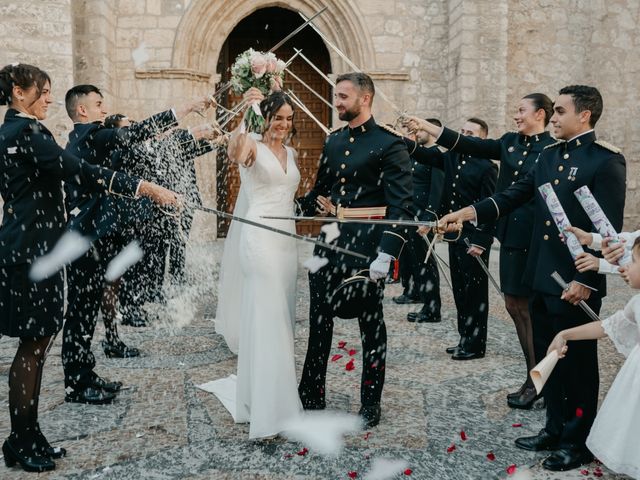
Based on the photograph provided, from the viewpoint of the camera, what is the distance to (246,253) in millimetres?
3551

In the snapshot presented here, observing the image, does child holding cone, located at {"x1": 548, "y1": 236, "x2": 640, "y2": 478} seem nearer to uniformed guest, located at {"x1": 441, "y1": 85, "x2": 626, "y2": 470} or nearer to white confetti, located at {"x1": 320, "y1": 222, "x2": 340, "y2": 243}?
uniformed guest, located at {"x1": 441, "y1": 85, "x2": 626, "y2": 470}

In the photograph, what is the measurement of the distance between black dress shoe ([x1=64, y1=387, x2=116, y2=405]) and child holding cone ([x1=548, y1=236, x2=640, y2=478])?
2710 millimetres

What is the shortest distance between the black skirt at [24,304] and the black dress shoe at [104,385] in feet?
3.49

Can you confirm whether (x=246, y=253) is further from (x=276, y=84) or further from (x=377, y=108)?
(x=377, y=108)

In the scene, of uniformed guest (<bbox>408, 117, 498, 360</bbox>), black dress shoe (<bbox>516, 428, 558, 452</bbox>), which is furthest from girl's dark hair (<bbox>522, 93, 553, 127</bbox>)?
black dress shoe (<bbox>516, 428, 558, 452</bbox>)

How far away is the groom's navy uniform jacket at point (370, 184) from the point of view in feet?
11.2

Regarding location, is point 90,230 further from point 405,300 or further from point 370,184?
point 405,300

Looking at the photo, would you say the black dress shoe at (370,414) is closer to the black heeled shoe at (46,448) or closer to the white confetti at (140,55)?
the black heeled shoe at (46,448)

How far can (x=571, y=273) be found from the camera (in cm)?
311

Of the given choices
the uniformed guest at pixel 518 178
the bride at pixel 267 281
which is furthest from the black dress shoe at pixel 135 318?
the uniformed guest at pixel 518 178

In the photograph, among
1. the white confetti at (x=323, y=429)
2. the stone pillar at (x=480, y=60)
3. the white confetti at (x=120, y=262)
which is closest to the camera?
the white confetti at (x=323, y=429)

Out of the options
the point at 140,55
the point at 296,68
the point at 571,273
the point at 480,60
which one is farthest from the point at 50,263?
the point at 296,68

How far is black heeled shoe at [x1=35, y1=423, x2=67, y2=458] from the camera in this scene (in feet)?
9.92

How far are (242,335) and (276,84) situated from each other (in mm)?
1698
